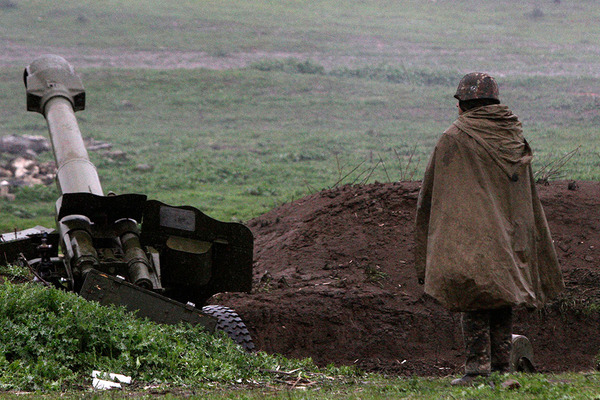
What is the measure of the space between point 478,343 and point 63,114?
6027mm

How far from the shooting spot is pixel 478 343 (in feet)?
19.4

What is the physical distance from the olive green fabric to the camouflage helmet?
0.10m

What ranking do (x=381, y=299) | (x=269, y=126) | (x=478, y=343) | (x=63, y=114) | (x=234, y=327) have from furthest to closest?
(x=269, y=126) < (x=63, y=114) < (x=381, y=299) < (x=234, y=327) < (x=478, y=343)

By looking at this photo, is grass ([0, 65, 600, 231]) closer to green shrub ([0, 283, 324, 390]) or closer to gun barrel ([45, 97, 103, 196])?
gun barrel ([45, 97, 103, 196])

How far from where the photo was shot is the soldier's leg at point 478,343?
5.91 m

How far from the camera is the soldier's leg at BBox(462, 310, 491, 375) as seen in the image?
19.4 ft

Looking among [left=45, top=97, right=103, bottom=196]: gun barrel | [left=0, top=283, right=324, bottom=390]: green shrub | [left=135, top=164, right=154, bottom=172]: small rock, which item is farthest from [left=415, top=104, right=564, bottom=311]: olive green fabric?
[left=135, top=164, right=154, bottom=172]: small rock

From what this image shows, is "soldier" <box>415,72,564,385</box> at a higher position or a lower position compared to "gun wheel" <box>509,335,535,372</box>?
higher

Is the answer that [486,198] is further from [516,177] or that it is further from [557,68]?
[557,68]

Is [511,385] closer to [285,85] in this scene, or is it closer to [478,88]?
[478,88]

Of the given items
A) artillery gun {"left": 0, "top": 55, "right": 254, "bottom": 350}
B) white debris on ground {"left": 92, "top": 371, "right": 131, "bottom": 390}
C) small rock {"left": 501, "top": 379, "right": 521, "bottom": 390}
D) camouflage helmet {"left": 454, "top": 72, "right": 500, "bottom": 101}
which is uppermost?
camouflage helmet {"left": 454, "top": 72, "right": 500, "bottom": 101}

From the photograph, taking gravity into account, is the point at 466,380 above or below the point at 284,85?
below

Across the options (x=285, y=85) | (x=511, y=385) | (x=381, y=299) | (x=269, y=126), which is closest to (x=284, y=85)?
(x=285, y=85)

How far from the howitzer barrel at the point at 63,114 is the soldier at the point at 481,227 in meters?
4.42
